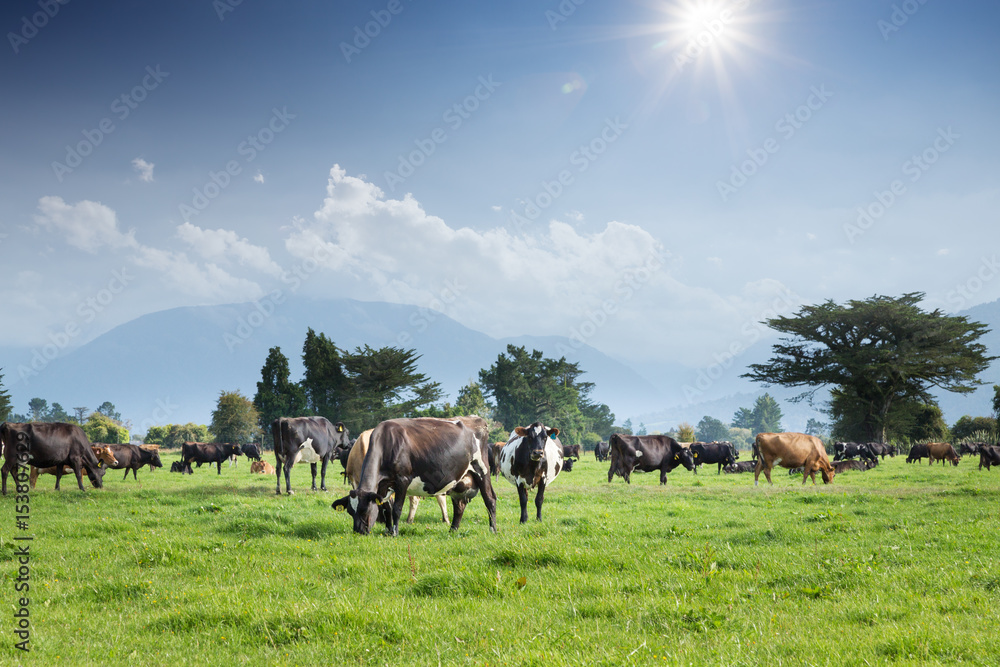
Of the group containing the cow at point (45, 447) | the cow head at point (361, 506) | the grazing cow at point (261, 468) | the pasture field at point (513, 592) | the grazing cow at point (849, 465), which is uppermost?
the cow at point (45, 447)

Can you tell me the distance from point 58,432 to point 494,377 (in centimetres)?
7335

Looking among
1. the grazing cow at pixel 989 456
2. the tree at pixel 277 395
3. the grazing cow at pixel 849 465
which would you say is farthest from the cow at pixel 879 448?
the tree at pixel 277 395

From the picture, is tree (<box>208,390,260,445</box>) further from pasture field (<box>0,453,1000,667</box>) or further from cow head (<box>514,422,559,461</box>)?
cow head (<box>514,422,559,461</box>)

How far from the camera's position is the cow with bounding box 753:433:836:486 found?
26594 mm

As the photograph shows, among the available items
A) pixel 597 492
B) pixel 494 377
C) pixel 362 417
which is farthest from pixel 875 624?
pixel 494 377

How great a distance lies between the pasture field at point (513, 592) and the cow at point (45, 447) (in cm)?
714

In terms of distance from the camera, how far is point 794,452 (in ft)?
87.4

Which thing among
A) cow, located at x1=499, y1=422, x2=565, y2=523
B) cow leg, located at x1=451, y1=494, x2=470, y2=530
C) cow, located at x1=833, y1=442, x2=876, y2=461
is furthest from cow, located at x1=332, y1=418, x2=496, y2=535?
cow, located at x1=833, y1=442, x2=876, y2=461

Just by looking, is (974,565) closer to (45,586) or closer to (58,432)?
(45,586)

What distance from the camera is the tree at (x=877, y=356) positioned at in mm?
53438

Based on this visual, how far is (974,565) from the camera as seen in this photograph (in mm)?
8336

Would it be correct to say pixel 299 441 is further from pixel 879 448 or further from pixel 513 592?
pixel 879 448

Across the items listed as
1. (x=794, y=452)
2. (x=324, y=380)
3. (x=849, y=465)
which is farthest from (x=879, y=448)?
(x=324, y=380)

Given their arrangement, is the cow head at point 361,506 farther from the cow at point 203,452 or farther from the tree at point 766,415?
the tree at point 766,415
